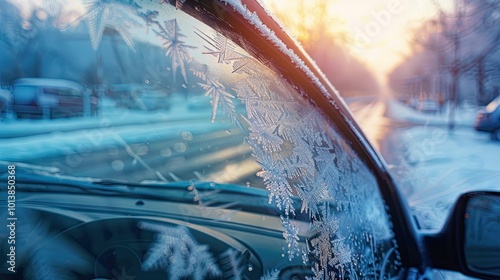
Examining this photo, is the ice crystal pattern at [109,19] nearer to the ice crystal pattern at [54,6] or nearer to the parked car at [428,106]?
the ice crystal pattern at [54,6]

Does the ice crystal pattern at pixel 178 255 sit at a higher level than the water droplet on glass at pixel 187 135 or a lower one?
lower

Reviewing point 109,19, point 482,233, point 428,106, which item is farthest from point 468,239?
point 428,106

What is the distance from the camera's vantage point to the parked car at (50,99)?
0.85 meters

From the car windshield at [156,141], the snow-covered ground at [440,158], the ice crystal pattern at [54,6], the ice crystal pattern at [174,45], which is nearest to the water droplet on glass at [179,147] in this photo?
the car windshield at [156,141]

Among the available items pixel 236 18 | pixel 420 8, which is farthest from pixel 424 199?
pixel 236 18

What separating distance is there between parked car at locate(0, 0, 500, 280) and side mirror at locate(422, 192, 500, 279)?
0.56 metres

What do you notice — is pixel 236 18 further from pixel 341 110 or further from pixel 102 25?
pixel 341 110

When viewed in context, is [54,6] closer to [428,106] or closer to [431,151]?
[431,151]

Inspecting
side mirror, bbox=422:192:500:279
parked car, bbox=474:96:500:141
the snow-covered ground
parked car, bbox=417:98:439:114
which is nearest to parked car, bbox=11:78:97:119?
side mirror, bbox=422:192:500:279

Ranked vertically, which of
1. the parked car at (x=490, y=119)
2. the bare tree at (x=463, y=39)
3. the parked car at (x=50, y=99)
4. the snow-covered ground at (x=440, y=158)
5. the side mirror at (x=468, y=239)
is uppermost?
the bare tree at (x=463, y=39)

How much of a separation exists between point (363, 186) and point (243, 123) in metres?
0.75

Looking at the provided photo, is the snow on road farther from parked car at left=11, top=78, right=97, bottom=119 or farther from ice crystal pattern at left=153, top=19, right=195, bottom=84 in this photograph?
parked car at left=11, top=78, right=97, bottom=119

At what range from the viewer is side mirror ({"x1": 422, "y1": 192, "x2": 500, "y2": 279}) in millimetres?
1782

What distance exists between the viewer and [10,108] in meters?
0.85
